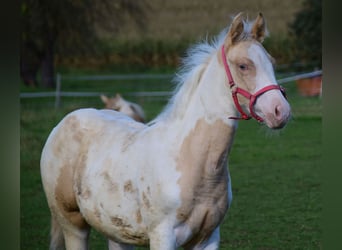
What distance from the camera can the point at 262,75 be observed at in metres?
2.84

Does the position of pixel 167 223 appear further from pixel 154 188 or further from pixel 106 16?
pixel 106 16

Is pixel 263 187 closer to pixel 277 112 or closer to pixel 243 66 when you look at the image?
pixel 243 66

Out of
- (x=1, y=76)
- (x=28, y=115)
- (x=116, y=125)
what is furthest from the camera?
(x=28, y=115)

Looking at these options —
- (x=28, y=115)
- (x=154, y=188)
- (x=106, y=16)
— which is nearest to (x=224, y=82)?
(x=154, y=188)

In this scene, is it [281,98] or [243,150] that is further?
[243,150]

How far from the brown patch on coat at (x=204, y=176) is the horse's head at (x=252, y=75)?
182 millimetres

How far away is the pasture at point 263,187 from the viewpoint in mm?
5711

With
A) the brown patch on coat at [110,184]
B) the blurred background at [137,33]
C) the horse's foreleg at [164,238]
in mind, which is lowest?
the blurred background at [137,33]

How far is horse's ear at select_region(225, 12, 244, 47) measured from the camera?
9.53ft

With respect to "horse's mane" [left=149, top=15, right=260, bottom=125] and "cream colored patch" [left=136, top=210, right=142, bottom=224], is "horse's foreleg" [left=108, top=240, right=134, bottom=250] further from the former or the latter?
"horse's mane" [left=149, top=15, right=260, bottom=125]

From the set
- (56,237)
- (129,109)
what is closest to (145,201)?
(56,237)

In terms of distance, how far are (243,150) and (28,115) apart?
640 cm

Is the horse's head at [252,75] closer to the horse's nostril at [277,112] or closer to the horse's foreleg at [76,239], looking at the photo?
the horse's nostril at [277,112]

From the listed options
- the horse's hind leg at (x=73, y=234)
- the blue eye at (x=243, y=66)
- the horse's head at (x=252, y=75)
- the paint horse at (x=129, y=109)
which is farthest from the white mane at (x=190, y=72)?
the paint horse at (x=129, y=109)
